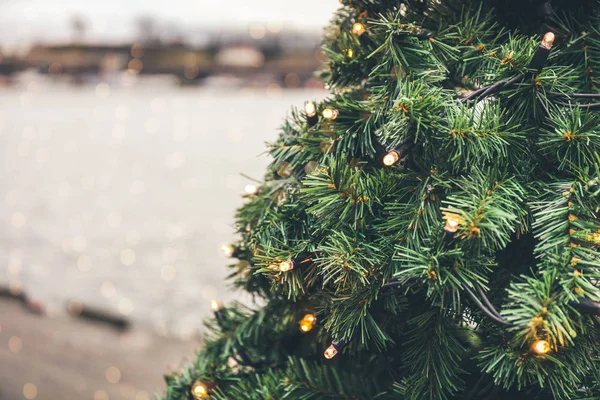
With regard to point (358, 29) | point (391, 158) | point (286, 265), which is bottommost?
point (286, 265)

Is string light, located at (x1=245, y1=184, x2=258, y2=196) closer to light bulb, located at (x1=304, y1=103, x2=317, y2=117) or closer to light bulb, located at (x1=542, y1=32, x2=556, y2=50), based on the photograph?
light bulb, located at (x1=304, y1=103, x2=317, y2=117)

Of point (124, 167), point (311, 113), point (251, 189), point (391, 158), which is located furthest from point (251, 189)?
point (124, 167)

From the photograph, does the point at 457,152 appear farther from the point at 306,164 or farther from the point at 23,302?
the point at 23,302

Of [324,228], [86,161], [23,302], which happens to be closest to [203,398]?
[324,228]

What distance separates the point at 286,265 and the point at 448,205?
184 mm

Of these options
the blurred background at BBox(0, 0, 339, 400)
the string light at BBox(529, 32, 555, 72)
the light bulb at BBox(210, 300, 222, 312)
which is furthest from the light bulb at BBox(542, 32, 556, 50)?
the blurred background at BBox(0, 0, 339, 400)

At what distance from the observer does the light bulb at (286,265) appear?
1.73 feet

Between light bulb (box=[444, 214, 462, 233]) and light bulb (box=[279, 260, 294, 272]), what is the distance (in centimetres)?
17

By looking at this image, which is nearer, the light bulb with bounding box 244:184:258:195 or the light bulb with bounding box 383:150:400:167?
the light bulb with bounding box 383:150:400:167

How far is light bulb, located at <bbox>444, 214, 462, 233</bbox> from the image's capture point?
0.45m

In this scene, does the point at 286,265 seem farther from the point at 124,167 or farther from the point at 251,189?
the point at 124,167

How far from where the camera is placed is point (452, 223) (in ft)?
1.48

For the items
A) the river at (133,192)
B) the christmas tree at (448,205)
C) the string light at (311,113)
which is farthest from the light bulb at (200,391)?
the river at (133,192)

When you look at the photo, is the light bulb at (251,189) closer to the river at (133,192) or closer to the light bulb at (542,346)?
the light bulb at (542,346)
